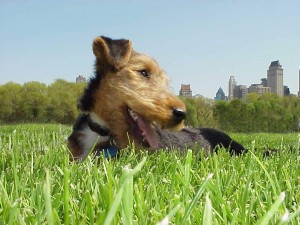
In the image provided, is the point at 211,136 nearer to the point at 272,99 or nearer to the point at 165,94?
the point at 165,94

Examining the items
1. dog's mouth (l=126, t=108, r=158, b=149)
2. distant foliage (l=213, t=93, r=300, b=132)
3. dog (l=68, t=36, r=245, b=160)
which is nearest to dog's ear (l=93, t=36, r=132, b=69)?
dog (l=68, t=36, r=245, b=160)

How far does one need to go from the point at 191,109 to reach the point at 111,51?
4055 centimetres

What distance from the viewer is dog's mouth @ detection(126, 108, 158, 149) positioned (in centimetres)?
419

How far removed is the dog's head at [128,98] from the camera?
14.2ft

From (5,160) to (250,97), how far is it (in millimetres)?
75811

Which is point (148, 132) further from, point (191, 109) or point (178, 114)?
point (191, 109)

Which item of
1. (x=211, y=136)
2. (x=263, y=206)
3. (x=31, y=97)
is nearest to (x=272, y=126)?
(x=31, y=97)

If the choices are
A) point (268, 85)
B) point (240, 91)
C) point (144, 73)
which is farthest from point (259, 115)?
point (268, 85)

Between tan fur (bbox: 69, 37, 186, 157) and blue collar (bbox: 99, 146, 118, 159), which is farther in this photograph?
tan fur (bbox: 69, 37, 186, 157)

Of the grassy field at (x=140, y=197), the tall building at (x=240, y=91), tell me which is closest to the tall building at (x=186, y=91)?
the tall building at (x=240, y=91)

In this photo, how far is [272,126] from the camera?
60.7 meters

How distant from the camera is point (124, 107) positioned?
4406 millimetres

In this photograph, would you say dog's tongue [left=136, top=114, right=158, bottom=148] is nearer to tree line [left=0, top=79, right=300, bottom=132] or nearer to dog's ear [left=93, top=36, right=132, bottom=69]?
dog's ear [left=93, top=36, right=132, bottom=69]

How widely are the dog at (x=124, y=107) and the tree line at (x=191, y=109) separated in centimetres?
3789
